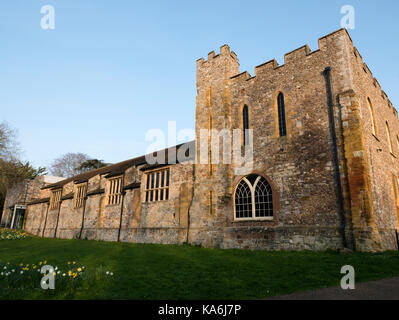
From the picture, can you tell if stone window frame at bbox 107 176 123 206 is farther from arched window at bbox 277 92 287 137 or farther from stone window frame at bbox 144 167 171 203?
arched window at bbox 277 92 287 137

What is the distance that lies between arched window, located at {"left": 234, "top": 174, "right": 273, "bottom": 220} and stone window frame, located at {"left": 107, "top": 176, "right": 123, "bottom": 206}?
11718 mm

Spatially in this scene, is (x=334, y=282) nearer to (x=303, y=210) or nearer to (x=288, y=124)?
(x=303, y=210)

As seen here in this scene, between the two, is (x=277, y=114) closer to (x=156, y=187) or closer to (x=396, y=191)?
(x=396, y=191)

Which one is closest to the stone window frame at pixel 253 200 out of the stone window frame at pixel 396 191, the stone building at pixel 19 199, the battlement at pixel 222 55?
the stone window frame at pixel 396 191

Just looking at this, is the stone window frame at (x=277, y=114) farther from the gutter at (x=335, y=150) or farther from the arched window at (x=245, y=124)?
the gutter at (x=335, y=150)

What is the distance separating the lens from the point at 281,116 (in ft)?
47.8

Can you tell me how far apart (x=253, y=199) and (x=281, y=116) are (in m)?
4.83

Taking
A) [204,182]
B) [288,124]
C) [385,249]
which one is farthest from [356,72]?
[204,182]

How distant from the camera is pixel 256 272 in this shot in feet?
26.1

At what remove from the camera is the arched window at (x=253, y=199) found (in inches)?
543

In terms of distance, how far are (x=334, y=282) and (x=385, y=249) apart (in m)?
6.81

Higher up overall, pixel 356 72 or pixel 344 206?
pixel 356 72

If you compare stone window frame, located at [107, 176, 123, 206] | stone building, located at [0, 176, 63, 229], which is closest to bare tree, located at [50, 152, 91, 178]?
stone building, located at [0, 176, 63, 229]

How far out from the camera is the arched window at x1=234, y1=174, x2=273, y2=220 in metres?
13.8
